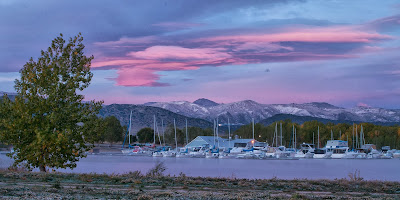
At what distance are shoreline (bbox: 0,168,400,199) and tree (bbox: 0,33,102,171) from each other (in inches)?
128

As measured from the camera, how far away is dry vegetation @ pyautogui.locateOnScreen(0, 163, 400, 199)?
16000mm

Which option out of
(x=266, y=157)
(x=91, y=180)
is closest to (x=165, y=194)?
(x=91, y=180)

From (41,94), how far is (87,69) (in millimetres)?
2737

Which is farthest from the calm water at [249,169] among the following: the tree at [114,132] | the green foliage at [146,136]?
the green foliage at [146,136]

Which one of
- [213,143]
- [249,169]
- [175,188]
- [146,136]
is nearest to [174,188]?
[175,188]

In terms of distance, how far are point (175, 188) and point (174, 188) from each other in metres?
0.04

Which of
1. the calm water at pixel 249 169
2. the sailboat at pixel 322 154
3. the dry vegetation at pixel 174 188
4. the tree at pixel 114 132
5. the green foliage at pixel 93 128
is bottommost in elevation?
the calm water at pixel 249 169

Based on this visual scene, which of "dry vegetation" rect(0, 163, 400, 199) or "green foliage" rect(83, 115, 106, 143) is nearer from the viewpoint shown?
"dry vegetation" rect(0, 163, 400, 199)

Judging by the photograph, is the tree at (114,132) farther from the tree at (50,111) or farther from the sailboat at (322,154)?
the tree at (50,111)

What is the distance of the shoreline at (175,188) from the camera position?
16031 millimetres

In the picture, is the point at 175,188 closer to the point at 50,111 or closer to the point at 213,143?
the point at 50,111

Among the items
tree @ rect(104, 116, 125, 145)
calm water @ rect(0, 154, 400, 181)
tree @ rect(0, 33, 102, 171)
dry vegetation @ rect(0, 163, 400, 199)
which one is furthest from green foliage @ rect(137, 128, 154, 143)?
dry vegetation @ rect(0, 163, 400, 199)

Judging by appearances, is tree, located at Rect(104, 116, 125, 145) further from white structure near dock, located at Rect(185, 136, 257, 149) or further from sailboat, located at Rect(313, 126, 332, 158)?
sailboat, located at Rect(313, 126, 332, 158)

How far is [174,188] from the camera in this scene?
62.7ft
